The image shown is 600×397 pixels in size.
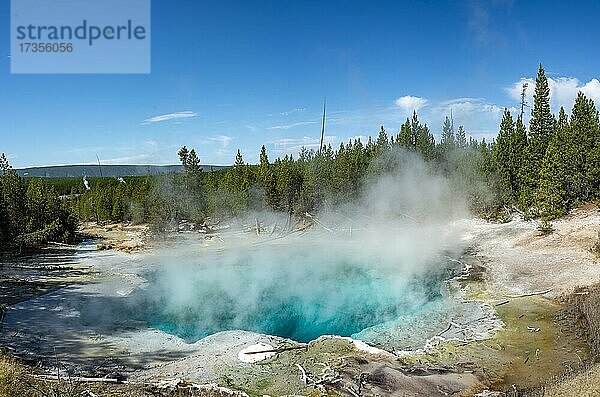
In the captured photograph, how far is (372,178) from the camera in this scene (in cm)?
4369

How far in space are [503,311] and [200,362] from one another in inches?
417

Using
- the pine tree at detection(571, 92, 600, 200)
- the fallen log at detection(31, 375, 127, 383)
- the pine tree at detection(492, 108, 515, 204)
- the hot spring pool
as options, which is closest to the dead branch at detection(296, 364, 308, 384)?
the hot spring pool

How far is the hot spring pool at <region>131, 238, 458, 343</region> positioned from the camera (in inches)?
706

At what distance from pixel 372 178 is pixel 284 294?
23.4m

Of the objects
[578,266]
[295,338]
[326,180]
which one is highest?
[326,180]

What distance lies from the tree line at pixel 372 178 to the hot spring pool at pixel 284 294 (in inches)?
452

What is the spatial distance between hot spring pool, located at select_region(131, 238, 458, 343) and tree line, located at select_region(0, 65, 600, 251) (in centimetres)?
1149

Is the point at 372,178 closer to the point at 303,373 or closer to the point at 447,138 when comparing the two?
the point at 447,138

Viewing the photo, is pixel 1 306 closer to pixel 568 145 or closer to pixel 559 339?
pixel 559 339

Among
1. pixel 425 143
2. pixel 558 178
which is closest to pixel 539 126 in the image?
pixel 558 178

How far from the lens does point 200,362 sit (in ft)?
44.0

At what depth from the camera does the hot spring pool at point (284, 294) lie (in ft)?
58.9

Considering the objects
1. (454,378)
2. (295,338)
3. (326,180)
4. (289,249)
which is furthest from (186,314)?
(326,180)

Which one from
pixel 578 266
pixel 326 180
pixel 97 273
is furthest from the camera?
pixel 326 180
